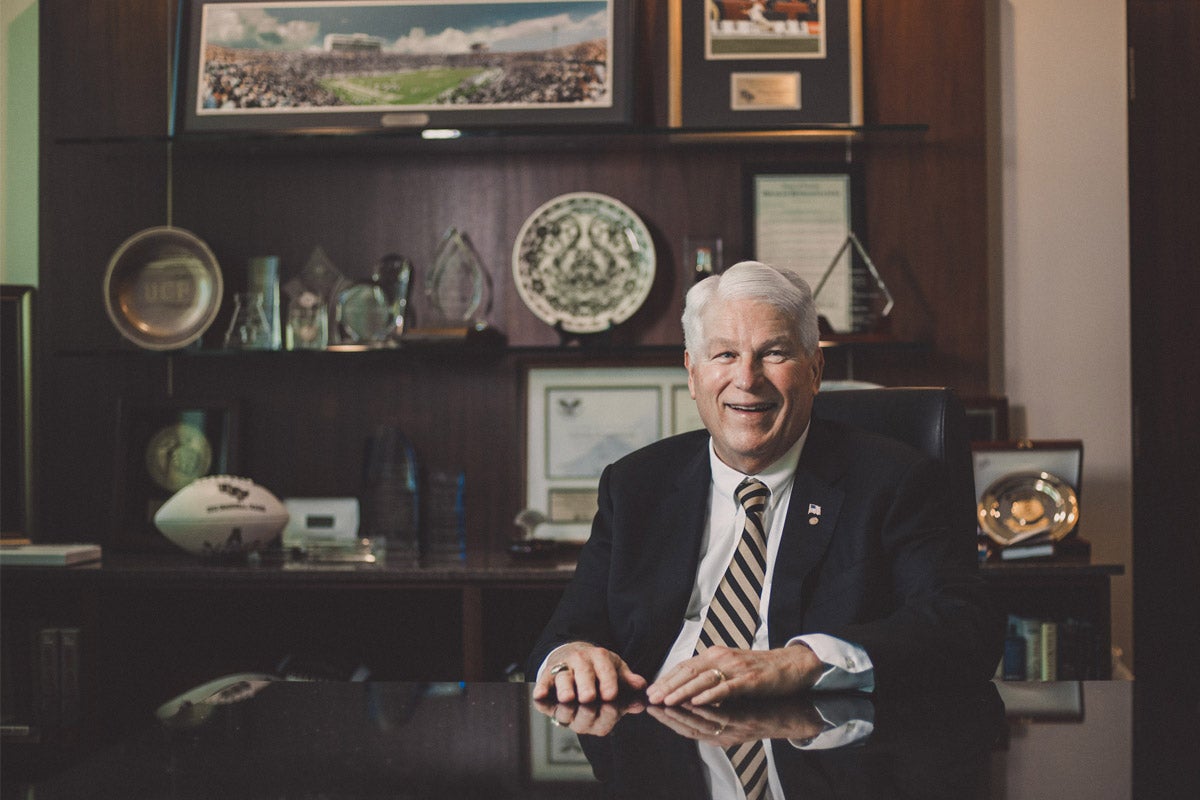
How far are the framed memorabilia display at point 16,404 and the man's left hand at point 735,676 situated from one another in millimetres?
2472

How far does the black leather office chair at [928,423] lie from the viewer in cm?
184

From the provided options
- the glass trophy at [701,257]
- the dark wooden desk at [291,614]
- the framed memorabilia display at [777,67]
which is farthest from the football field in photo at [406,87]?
the dark wooden desk at [291,614]

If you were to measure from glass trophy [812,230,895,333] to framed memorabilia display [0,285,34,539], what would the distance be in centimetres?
222

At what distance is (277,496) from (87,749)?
0.83 m

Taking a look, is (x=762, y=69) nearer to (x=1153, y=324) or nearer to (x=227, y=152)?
(x=1153, y=324)

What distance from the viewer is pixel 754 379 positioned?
5.87ft

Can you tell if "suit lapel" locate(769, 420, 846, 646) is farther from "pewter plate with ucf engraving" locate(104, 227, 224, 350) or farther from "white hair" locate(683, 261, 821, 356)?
"pewter plate with ucf engraving" locate(104, 227, 224, 350)

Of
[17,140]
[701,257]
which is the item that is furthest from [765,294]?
[17,140]

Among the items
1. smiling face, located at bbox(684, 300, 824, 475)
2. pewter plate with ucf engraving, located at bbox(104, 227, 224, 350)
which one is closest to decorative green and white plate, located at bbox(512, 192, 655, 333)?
pewter plate with ucf engraving, located at bbox(104, 227, 224, 350)

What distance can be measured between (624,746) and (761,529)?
74 cm

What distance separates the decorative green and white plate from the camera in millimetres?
3207

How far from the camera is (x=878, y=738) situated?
112 cm

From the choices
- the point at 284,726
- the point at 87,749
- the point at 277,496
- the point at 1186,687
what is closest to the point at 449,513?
the point at 277,496

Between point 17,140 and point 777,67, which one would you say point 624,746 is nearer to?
point 777,67
